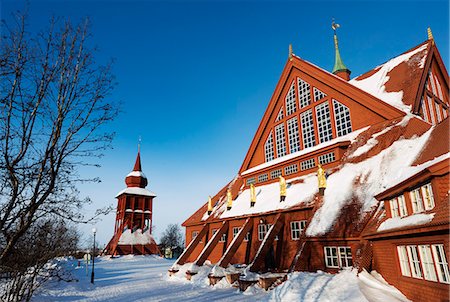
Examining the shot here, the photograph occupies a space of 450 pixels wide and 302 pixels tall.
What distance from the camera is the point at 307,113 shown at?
25984mm

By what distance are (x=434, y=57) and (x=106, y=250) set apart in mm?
61873

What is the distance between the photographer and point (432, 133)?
43.3ft

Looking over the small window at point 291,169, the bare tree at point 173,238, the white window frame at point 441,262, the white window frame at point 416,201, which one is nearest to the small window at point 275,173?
the small window at point 291,169

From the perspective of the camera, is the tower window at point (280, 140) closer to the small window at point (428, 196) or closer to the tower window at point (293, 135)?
the tower window at point (293, 135)

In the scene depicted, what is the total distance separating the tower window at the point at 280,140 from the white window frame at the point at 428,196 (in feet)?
57.9

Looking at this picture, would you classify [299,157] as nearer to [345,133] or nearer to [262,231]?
[345,133]

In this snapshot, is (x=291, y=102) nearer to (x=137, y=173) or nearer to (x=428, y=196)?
(x=428, y=196)

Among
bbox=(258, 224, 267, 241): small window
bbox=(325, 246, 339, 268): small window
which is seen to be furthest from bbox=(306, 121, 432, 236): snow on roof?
bbox=(258, 224, 267, 241): small window

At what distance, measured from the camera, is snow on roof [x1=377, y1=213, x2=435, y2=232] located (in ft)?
30.1

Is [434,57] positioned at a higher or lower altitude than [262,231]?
higher

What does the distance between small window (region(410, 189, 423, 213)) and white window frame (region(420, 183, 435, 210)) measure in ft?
0.92

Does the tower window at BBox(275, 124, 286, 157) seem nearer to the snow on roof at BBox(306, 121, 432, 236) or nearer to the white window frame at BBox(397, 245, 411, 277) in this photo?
the snow on roof at BBox(306, 121, 432, 236)

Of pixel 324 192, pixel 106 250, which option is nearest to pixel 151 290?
pixel 324 192

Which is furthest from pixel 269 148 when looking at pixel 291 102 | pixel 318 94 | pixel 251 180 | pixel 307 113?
pixel 318 94
